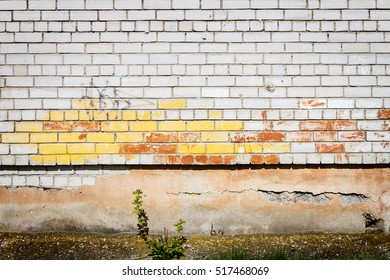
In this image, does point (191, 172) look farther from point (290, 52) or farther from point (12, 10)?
point (12, 10)

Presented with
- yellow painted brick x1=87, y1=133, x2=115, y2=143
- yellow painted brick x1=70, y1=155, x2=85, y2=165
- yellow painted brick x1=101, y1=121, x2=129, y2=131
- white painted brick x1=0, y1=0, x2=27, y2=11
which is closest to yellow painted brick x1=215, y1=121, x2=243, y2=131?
yellow painted brick x1=101, y1=121, x2=129, y2=131

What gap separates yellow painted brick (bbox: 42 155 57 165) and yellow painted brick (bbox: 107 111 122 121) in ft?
2.04

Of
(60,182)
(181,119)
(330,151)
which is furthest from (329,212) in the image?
(60,182)

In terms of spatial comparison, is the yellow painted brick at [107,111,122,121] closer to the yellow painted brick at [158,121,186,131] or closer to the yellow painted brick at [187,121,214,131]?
the yellow painted brick at [158,121,186,131]

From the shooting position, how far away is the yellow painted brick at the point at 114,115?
3973 millimetres

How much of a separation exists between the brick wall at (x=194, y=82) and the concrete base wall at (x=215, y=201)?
158mm

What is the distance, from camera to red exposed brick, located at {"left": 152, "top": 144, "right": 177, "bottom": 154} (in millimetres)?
3973

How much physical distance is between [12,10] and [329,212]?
11.1ft

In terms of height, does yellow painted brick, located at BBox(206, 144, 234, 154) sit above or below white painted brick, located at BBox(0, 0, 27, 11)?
below

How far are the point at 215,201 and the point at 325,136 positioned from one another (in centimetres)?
116

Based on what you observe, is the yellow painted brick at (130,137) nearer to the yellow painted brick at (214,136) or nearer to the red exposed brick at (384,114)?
the yellow painted brick at (214,136)

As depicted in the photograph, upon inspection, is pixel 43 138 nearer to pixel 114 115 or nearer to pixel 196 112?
pixel 114 115

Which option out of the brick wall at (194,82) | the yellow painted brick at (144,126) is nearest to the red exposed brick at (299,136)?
the brick wall at (194,82)

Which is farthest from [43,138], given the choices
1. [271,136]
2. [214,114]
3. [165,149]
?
[271,136]
